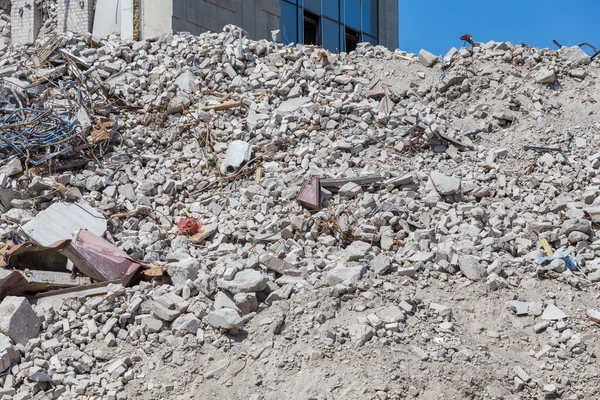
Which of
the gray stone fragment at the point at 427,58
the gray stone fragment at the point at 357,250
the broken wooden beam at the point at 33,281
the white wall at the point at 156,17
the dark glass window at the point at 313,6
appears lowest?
the broken wooden beam at the point at 33,281

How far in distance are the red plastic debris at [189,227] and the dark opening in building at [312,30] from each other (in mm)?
9828

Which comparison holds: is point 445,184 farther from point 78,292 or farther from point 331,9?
point 331,9

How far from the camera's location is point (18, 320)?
19.6 ft

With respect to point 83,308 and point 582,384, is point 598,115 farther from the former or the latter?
point 83,308

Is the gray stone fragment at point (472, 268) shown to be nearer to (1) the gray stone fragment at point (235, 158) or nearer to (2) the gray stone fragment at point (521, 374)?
(2) the gray stone fragment at point (521, 374)

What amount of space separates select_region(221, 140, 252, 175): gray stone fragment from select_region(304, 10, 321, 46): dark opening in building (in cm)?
860

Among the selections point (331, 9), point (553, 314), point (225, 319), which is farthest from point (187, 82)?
point (331, 9)

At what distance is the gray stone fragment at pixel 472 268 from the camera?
644cm

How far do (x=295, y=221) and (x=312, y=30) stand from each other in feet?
35.0

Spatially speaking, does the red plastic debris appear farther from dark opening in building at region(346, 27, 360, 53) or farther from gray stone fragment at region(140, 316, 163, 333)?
dark opening in building at region(346, 27, 360, 53)

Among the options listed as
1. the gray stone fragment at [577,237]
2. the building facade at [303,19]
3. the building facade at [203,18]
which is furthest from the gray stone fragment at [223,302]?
the building facade at [303,19]

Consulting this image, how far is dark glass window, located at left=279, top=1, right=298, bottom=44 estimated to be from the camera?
15.6 metres

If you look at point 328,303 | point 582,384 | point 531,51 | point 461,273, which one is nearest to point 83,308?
point 328,303

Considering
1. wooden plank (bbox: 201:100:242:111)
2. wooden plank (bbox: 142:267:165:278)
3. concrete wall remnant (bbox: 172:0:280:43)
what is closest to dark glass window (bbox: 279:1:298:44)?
concrete wall remnant (bbox: 172:0:280:43)
